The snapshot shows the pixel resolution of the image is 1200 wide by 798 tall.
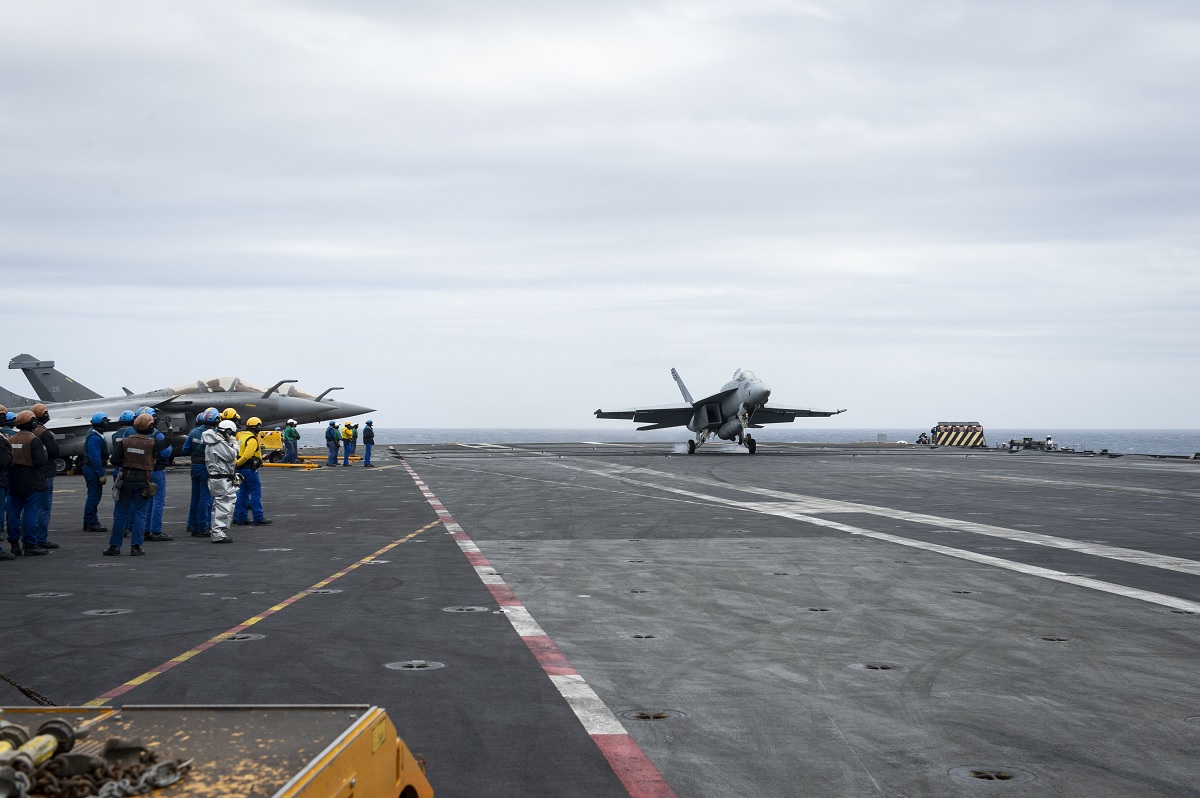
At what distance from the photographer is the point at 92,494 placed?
55.3 feet

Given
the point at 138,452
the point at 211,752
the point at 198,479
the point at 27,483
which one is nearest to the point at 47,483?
the point at 27,483

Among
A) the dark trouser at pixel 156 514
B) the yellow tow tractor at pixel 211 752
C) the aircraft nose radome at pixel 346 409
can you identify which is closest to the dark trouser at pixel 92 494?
the dark trouser at pixel 156 514

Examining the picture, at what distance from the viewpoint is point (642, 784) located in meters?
4.71

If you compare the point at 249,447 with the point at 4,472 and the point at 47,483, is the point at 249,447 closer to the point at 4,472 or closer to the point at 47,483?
the point at 47,483

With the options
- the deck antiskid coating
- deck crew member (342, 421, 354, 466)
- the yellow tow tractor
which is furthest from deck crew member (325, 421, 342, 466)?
the yellow tow tractor

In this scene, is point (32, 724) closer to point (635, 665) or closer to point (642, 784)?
point (642, 784)

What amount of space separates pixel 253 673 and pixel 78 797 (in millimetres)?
4150

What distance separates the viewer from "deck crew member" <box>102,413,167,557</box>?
13.9 metres

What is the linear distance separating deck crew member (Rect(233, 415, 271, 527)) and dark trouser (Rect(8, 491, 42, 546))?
3.49 meters

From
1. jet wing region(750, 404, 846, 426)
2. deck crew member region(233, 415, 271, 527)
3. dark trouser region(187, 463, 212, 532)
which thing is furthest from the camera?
jet wing region(750, 404, 846, 426)

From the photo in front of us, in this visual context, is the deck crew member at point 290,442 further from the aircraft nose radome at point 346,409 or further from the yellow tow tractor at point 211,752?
the yellow tow tractor at point 211,752

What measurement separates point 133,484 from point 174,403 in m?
23.0

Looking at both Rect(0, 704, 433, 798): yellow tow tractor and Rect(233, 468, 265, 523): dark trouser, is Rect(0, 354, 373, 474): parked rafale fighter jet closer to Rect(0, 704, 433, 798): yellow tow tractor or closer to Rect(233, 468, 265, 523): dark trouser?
Rect(233, 468, 265, 523): dark trouser

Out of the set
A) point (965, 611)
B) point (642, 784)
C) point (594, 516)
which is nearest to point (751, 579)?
point (965, 611)
